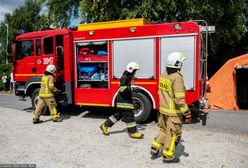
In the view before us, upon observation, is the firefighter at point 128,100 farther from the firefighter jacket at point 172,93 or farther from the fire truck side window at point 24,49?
the fire truck side window at point 24,49

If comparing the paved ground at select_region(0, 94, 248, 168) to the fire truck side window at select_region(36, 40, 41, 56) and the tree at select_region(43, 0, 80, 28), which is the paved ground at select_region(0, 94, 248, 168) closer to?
the fire truck side window at select_region(36, 40, 41, 56)

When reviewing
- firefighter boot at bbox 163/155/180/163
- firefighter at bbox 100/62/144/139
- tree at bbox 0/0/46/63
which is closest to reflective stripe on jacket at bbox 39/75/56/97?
firefighter at bbox 100/62/144/139

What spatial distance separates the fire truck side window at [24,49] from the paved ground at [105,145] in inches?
87.2

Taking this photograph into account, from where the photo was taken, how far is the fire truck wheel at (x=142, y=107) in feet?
25.9

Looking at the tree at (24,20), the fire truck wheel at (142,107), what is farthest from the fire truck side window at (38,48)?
the tree at (24,20)

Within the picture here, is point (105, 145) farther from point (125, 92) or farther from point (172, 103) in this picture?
point (172, 103)

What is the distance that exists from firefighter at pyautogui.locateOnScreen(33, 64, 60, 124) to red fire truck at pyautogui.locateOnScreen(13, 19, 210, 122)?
0.61m

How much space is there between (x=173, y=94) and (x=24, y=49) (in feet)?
21.3

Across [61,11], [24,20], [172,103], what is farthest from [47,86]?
[24,20]

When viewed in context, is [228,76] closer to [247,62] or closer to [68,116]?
[247,62]

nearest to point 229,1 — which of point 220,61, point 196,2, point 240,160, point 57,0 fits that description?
point 196,2

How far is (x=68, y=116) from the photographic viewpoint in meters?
9.29

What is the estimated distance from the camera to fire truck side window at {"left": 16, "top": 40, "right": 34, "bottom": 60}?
9.51 m

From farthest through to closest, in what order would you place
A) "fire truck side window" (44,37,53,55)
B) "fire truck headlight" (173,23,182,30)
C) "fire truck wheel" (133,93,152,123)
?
"fire truck side window" (44,37,53,55) → "fire truck wheel" (133,93,152,123) → "fire truck headlight" (173,23,182,30)
